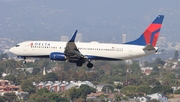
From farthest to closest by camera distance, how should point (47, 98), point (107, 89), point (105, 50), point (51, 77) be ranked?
point (51, 77) → point (107, 89) → point (47, 98) → point (105, 50)

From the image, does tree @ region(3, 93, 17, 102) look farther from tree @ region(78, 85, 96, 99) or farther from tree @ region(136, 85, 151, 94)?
tree @ region(136, 85, 151, 94)

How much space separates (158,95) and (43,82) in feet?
136

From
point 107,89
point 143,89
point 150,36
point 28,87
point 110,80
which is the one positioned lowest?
point 107,89

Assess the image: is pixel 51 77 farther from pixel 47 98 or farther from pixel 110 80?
pixel 47 98

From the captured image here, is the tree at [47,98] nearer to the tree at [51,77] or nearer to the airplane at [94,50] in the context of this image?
the tree at [51,77]

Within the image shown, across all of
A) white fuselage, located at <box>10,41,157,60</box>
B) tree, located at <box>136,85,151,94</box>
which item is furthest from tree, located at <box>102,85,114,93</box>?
white fuselage, located at <box>10,41,157,60</box>

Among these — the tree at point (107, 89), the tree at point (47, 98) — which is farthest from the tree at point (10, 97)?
the tree at point (107, 89)

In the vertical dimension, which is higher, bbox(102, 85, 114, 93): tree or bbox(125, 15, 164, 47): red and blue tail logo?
bbox(125, 15, 164, 47): red and blue tail logo

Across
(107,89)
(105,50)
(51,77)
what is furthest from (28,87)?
(105,50)

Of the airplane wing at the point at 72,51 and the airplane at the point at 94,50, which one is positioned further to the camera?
the airplane at the point at 94,50

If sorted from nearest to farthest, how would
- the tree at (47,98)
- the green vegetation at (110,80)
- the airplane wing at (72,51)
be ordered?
the airplane wing at (72,51) → the tree at (47,98) → the green vegetation at (110,80)

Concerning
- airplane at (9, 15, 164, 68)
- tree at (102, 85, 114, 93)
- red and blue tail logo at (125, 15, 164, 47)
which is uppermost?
red and blue tail logo at (125, 15, 164, 47)

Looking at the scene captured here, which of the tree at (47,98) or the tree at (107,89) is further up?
the tree at (47,98)

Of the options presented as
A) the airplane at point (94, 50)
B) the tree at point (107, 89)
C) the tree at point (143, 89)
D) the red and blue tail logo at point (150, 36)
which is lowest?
the tree at point (107, 89)
